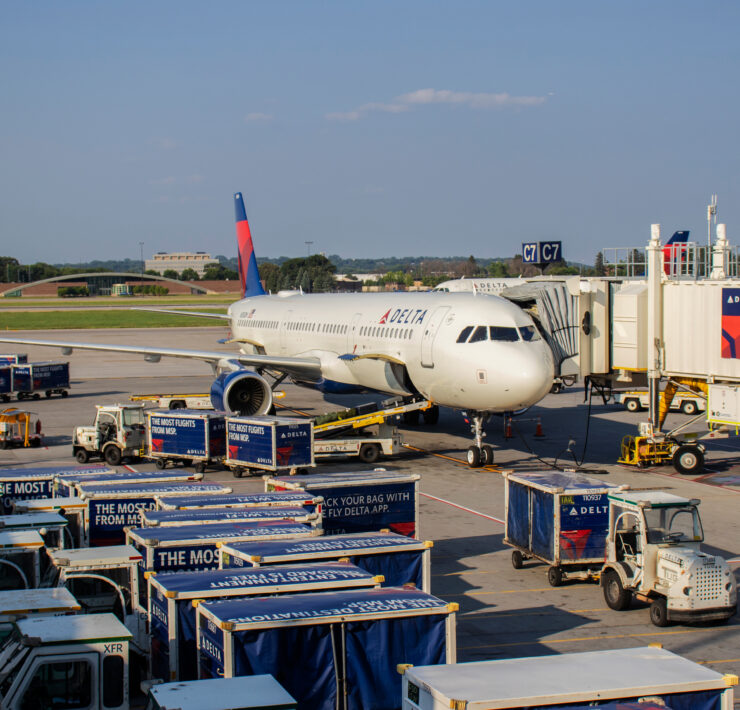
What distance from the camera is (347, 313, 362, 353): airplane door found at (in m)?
34.7

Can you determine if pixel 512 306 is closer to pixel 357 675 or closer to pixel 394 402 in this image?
pixel 394 402

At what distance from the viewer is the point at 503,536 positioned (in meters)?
21.7

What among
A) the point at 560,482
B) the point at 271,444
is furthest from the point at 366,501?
A: the point at 271,444

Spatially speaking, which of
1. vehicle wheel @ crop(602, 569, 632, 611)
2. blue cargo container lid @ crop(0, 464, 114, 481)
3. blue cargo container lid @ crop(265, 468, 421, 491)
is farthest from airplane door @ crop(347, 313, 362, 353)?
vehicle wheel @ crop(602, 569, 632, 611)

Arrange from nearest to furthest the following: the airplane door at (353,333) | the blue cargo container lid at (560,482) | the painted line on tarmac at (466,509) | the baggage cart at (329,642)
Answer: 1. the baggage cart at (329,642)
2. the blue cargo container lid at (560,482)
3. the painted line on tarmac at (466,509)
4. the airplane door at (353,333)

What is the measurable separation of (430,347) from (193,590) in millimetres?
18119

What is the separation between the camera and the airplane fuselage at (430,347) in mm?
26656

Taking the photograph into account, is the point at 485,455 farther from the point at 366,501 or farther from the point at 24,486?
the point at 24,486

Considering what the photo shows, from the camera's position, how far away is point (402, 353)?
30.9 m

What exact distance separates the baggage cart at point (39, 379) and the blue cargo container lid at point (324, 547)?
35.5 m

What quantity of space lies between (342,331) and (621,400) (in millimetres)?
14716

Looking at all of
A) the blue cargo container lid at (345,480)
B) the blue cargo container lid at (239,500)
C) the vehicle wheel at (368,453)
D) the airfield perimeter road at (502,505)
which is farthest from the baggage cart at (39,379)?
the blue cargo container lid at (239,500)

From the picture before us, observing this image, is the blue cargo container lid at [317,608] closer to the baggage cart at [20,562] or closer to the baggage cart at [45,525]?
the baggage cart at [20,562]

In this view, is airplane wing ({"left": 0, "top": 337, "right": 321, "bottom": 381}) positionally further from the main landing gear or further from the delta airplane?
the main landing gear
